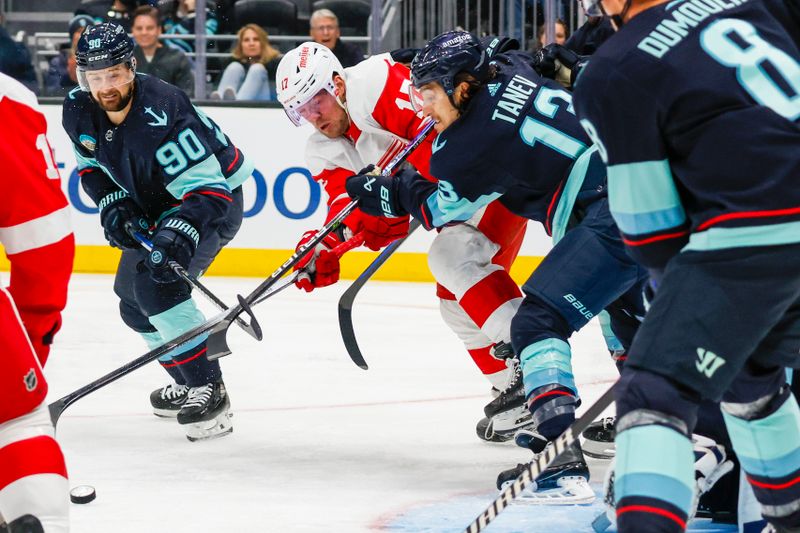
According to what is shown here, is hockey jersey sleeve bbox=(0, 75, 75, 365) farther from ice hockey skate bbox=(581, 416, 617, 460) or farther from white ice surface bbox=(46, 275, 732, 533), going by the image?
ice hockey skate bbox=(581, 416, 617, 460)

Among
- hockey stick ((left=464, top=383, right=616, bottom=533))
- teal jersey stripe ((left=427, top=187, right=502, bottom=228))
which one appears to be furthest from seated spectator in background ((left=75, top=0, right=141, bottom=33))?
hockey stick ((left=464, top=383, right=616, bottom=533))

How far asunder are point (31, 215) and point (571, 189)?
121 cm

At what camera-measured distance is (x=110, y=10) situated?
6762mm

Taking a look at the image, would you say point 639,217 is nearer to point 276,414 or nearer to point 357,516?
point 357,516

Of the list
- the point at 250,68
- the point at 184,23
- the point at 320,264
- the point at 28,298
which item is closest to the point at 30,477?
the point at 28,298

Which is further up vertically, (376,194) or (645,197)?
(645,197)

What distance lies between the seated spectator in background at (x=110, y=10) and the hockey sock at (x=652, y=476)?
5.53m

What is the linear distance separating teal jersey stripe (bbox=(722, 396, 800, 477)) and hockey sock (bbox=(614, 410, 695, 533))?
0.32 m

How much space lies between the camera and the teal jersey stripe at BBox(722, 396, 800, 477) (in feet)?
6.30

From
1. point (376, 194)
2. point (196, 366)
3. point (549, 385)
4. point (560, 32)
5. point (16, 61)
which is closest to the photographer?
point (549, 385)

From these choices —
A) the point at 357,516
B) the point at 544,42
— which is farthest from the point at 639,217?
the point at 544,42

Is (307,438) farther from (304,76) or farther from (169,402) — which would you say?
(304,76)

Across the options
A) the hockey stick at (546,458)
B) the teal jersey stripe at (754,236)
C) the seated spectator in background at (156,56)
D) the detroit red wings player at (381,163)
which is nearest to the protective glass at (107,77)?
the detroit red wings player at (381,163)

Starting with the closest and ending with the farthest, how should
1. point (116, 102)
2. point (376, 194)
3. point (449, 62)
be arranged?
point (449, 62) → point (376, 194) → point (116, 102)
